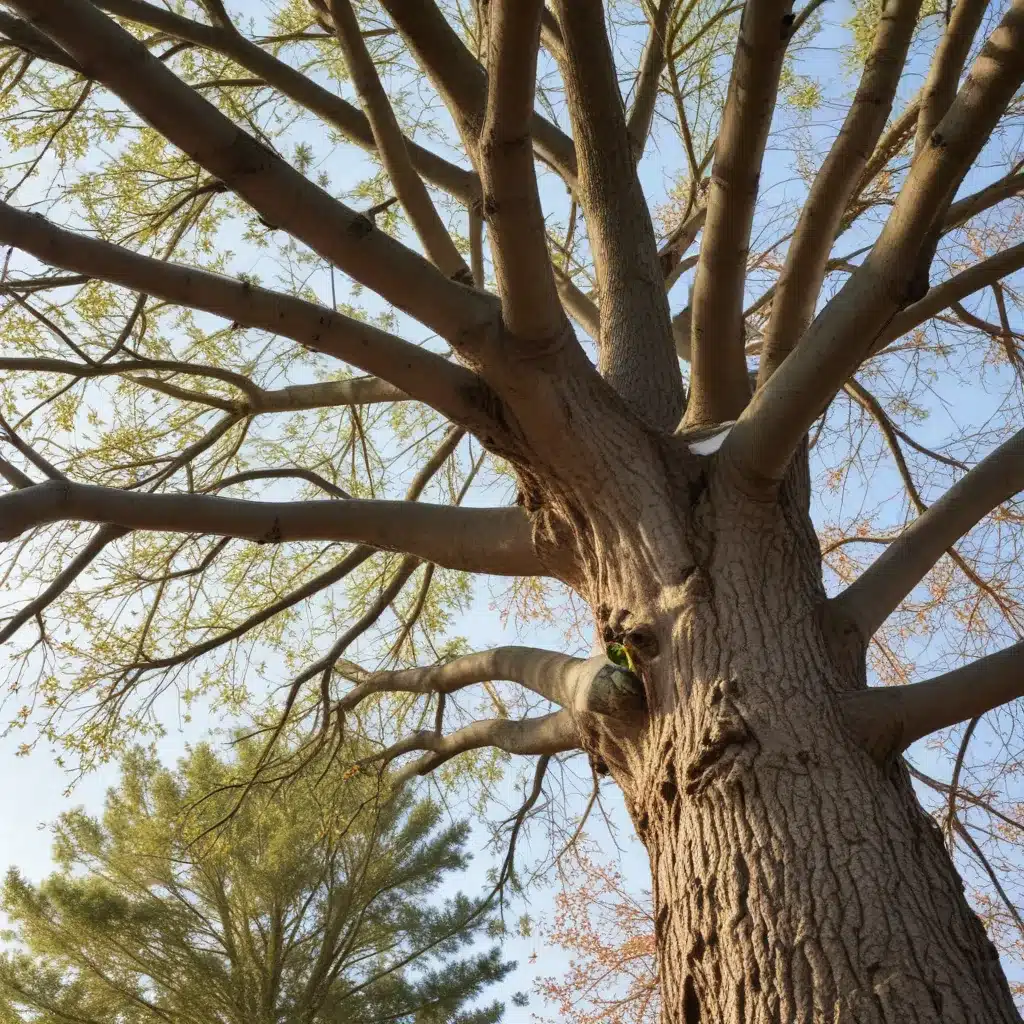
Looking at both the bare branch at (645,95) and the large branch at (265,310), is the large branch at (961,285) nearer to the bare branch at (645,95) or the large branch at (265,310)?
the large branch at (265,310)

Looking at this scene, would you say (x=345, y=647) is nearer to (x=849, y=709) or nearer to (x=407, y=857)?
(x=849, y=709)

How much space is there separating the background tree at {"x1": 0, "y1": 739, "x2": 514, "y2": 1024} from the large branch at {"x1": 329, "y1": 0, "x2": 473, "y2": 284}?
11.2ft

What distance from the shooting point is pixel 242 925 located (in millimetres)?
5984

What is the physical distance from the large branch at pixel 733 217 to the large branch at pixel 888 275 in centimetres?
46

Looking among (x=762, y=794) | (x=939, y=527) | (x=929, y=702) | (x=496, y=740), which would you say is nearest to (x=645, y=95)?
(x=939, y=527)

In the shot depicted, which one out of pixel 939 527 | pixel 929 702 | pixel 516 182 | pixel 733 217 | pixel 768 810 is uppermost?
pixel 733 217

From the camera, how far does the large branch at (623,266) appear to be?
3.14 m

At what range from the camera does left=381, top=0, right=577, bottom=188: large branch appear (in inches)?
106

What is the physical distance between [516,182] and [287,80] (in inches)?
103

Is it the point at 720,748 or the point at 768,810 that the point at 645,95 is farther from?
the point at 768,810

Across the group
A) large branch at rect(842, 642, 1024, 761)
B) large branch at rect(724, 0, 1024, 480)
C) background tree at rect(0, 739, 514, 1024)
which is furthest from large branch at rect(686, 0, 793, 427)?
background tree at rect(0, 739, 514, 1024)

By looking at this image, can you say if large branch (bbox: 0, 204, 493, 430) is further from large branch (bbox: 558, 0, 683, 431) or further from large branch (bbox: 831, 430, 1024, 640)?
large branch (bbox: 831, 430, 1024, 640)

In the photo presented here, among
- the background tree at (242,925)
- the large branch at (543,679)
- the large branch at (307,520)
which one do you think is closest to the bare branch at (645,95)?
the large branch at (307,520)

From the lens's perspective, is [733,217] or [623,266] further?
[623,266]
